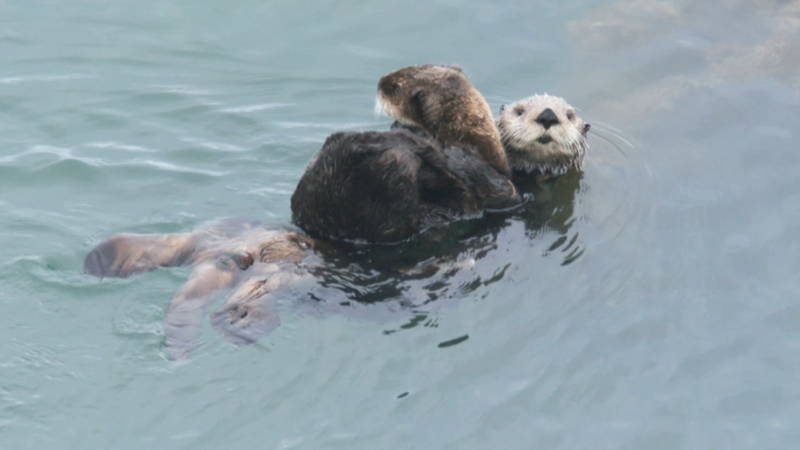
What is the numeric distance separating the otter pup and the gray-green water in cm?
9

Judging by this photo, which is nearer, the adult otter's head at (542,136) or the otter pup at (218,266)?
the otter pup at (218,266)

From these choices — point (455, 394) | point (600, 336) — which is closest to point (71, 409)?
point (455, 394)

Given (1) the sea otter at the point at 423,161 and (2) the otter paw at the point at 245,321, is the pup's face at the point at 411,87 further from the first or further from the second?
(2) the otter paw at the point at 245,321

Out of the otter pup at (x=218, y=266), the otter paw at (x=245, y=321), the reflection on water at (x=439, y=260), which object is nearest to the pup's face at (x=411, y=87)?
the reflection on water at (x=439, y=260)

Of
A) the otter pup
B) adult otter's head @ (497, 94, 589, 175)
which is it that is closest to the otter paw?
the otter pup

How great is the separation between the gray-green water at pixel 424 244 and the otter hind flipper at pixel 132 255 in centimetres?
8

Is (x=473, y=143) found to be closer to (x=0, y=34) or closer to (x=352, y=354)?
(x=352, y=354)

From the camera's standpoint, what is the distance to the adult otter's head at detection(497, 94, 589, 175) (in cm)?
682

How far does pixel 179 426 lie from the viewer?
4.98 metres

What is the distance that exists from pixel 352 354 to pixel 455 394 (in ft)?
1.69

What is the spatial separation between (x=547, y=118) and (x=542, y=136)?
0.39 ft

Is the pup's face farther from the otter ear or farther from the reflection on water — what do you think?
the reflection on water

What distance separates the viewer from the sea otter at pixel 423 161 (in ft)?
18.9

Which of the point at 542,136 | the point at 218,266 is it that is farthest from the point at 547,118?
the point at 218,266
